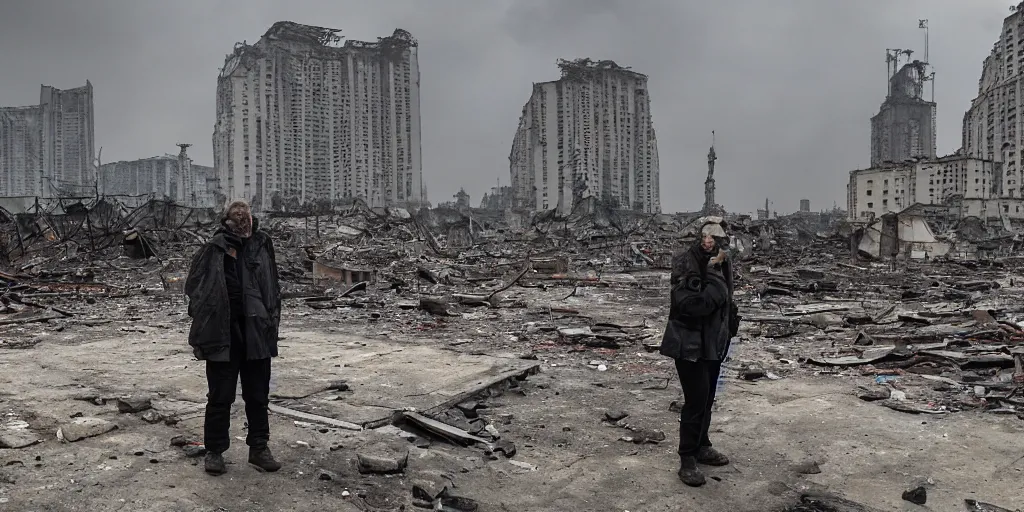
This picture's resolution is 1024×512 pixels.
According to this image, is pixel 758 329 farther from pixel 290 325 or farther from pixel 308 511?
pixel 308 511

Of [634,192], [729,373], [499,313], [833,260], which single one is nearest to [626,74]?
[634,192]

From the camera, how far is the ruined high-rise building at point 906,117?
85.6 metres

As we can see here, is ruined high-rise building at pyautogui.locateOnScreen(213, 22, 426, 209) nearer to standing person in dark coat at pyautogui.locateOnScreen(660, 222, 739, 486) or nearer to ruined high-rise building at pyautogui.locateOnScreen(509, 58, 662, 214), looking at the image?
ruined high-rise building at pyautogui.locateOnScreen(509, 58, 662, 214)

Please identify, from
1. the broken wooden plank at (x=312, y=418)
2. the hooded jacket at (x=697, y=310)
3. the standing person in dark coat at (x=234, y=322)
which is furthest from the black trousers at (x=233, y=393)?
the hooded jacket at (x=697, y=310)

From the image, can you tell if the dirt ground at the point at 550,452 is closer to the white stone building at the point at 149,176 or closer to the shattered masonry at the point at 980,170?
the shattered masonry at the point at 980,170

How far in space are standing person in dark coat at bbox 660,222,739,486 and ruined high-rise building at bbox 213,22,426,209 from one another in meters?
57.6

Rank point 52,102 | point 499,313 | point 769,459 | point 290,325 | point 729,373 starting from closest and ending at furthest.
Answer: point 769,459 < point 729,373 < point 290,325 < point 499,313 < point 52,102

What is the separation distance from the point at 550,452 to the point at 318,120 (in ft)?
198

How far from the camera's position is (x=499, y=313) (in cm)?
1110

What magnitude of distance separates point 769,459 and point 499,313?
7.59 meters

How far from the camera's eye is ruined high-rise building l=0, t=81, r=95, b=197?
63531 millimetres

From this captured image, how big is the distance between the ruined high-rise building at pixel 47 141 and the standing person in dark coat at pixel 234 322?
2840 inches

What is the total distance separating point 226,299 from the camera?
10.2 ft

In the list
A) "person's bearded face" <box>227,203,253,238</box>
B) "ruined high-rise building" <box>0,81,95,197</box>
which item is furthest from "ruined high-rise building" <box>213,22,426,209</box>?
"person's bearded face" <box>227,203,253,238</box>
